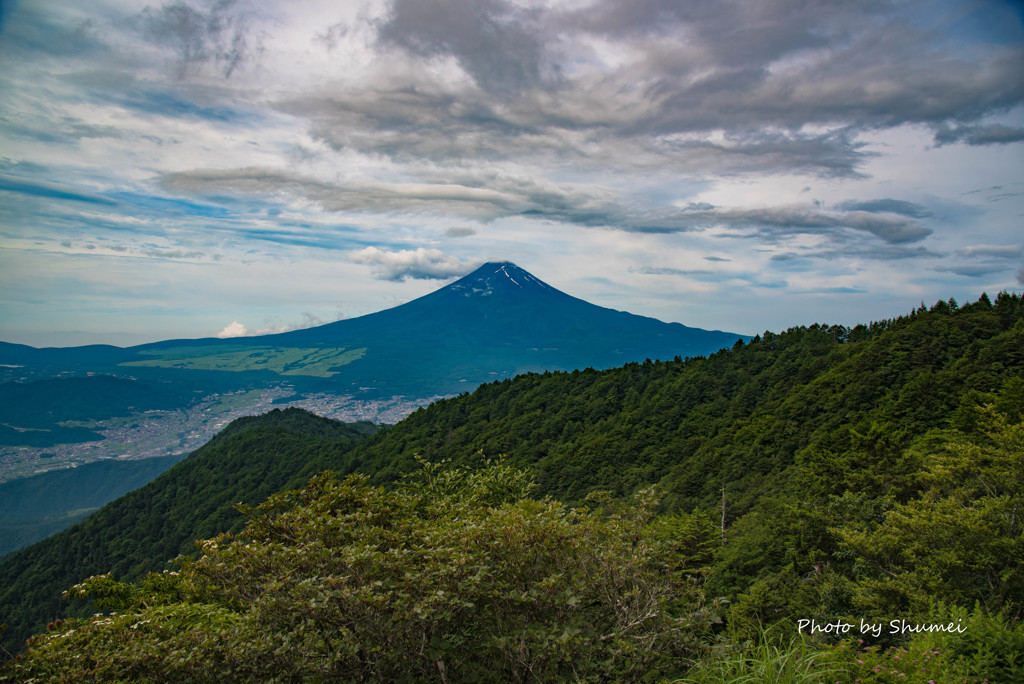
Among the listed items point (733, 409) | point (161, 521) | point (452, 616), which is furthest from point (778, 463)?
point (161, 521)

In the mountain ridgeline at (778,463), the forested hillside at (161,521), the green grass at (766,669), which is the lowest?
the forested hillside at (161,521)

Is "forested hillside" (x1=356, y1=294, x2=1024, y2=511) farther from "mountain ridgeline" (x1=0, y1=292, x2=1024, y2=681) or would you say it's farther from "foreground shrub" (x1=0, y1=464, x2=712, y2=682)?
"foreground shrub" (x1=0, y1=464, x2=712, y2=682)

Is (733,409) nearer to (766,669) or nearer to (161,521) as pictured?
(766,669)

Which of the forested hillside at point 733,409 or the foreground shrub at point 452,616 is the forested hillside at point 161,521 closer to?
the forested hillside at point 733,409

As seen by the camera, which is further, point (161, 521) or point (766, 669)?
point (161, 521)

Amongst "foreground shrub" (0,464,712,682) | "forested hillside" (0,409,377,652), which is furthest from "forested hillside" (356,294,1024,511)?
"foreground shrub" (0,464,712,682)

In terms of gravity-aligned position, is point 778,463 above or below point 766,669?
below

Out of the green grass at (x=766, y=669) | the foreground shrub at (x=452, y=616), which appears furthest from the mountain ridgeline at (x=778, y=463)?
the foreground shrub at (x=452, y=616)
